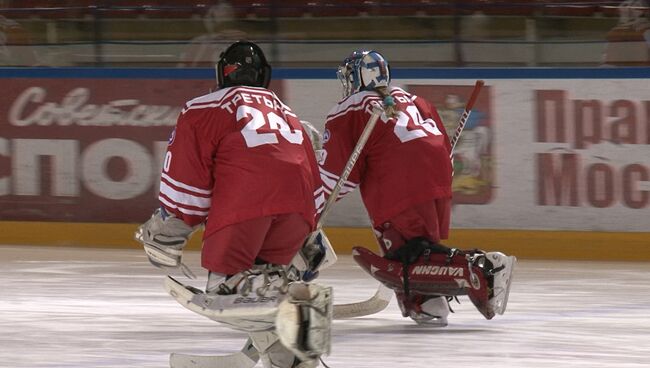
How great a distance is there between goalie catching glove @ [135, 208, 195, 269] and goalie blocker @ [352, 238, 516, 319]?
1.85 metres

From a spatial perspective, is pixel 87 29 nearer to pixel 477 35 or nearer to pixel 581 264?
pixel 477 35

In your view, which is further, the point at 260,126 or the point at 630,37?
the point at 630,37

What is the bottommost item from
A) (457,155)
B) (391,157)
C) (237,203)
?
(457,155)

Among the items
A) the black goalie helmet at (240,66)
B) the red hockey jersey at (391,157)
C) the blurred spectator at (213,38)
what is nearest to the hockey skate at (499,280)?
the red hockey jersey at (391,157)

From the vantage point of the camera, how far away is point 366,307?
7090mm

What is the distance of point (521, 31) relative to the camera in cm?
1010

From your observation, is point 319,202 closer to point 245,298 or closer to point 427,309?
point 245,298

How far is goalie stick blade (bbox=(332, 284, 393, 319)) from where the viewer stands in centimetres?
704

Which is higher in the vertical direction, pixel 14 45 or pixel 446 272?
pixel 14 45

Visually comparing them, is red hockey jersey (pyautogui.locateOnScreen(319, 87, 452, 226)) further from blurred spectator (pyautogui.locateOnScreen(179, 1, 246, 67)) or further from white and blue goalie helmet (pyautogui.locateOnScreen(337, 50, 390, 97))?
blurred spectator (pyautogui.locateOnScreen(179, 1, 246, 67))

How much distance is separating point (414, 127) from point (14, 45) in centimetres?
485

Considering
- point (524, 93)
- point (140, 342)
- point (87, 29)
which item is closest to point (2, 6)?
point (87, 29)

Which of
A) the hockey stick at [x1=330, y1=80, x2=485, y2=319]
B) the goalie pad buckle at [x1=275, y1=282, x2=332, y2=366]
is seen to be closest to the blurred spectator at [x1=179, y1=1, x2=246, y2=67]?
the hockey stick at [x1=330, y1=80, x2=485, y2=319]

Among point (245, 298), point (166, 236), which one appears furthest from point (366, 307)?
point (245, 298)
